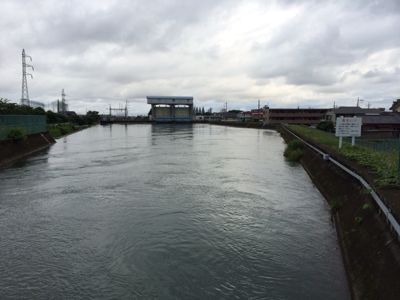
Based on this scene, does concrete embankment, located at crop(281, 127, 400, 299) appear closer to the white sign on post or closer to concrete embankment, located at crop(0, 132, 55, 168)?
the white sign on post

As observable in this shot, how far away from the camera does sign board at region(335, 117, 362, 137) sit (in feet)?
47.5

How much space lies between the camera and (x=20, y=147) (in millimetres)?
23766

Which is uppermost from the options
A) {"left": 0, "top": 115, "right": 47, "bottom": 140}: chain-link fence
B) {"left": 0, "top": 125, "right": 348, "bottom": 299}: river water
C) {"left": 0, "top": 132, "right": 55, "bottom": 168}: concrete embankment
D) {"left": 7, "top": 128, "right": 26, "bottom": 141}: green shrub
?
{"left": 0, "top": 115, "right": 47, "bottom": 140}: chain-link fence

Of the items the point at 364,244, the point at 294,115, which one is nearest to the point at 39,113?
the point at 364,244

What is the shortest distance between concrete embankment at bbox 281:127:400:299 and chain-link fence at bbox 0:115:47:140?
20148 millimetres

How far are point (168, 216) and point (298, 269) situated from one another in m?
4.23

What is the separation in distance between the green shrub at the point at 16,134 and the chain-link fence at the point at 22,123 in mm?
272

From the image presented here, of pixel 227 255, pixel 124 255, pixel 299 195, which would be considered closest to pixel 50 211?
pixel 124 255

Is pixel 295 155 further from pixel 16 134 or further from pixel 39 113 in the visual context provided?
pixel 39 113

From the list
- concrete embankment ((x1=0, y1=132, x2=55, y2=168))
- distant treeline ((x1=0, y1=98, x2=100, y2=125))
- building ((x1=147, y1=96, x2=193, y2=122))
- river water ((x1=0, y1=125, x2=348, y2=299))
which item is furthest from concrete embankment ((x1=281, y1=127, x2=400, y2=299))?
building ((x1=147, y1=96, x2=193, y2=122))

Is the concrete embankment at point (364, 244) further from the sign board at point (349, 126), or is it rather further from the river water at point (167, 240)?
the sign board at point (349, 126)

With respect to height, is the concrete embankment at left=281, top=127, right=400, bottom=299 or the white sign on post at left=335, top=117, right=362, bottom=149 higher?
the white sign on post at left=335, top=117, right=362, bottom=149

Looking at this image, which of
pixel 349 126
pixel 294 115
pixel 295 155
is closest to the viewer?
pixel 349 126

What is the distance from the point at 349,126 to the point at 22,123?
2264 cm
